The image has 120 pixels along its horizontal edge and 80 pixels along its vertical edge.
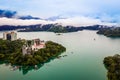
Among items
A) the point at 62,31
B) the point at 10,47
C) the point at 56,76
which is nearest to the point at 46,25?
the point at 62,31

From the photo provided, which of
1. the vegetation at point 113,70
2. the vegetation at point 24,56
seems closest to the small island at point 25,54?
the vegetation at point 24,56

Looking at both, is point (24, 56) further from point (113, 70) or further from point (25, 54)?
point (113, 70)

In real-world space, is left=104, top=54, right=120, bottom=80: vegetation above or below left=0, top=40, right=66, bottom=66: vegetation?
above

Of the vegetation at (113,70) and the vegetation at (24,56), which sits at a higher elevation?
the vegetation at (113,70)

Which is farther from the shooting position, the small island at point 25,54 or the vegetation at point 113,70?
the small island at point 25,54

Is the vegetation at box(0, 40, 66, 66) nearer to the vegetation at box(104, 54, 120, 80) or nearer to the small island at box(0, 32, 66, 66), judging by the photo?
the small island at box(0, 32, 66, 66)

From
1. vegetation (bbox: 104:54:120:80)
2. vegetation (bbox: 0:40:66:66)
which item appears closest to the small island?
vegetation (bbox: 0:40:66:66)

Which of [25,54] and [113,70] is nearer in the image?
[113,70]

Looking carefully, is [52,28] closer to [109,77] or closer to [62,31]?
[62,31]

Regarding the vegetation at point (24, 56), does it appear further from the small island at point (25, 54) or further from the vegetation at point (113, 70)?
the vegetation at point (113, 70)

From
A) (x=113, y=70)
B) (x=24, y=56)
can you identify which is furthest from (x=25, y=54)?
(x=113, y=70)

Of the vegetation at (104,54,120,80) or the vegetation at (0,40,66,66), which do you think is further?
the vegetation at (0,40,66,66)
